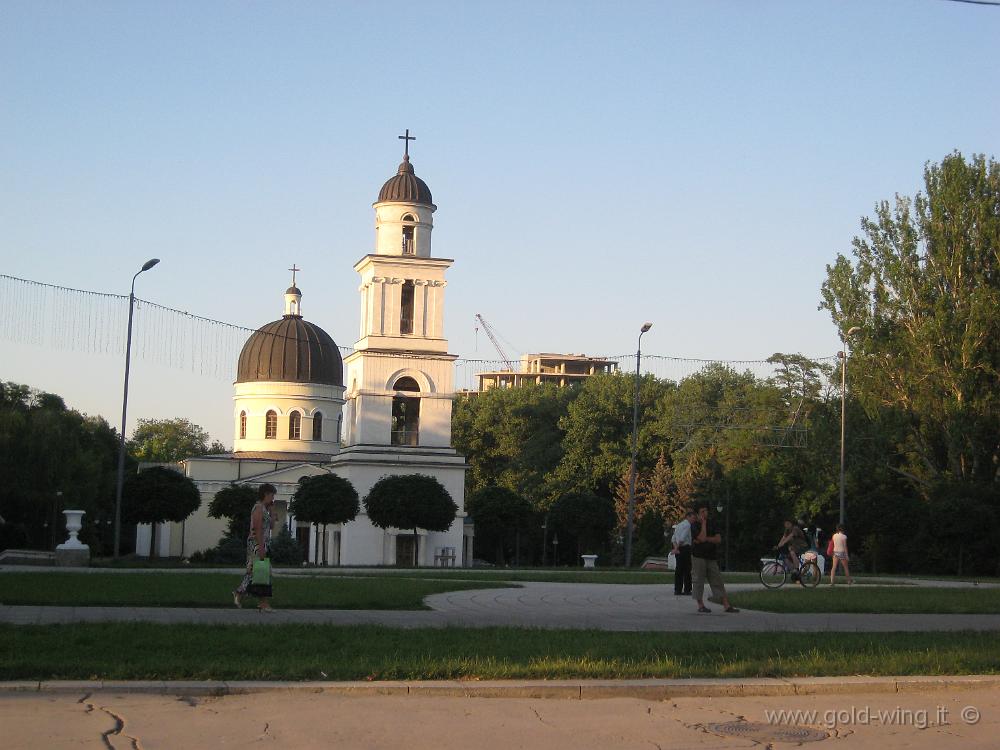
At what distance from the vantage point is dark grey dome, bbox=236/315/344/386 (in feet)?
260

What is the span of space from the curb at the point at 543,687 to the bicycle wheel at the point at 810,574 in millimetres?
18164

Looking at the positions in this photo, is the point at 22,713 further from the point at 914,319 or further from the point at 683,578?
the point at 914,319

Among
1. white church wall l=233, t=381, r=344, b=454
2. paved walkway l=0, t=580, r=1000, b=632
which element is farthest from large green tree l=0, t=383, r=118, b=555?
paved walkway l=0, t=580, r=1000, b=632

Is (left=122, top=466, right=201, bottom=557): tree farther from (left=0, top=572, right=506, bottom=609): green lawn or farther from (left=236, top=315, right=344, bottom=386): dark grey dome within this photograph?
(left=0, top=572, right=506, bottom=609): green lawn

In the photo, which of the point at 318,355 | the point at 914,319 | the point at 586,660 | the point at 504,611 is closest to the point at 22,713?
the point at 586,660

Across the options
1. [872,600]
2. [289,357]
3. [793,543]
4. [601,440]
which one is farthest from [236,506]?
[872,600]

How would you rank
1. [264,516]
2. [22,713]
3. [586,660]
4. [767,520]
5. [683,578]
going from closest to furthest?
[22,713] < [586,660] < [264,516] < [683,578] < [767,520]

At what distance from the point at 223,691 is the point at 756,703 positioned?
4.02 metres

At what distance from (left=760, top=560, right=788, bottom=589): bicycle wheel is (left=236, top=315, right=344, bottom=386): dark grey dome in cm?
5419

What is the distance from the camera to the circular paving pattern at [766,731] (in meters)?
8.70

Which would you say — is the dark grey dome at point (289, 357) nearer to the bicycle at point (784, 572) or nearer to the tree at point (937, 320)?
the tree at point (937, 320)

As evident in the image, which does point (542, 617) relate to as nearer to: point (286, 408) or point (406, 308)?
point (406, 308)

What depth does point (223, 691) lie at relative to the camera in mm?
9961

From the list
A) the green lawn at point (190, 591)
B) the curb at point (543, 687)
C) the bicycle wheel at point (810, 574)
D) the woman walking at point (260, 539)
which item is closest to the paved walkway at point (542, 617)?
the woman walking at point (260, 539)
